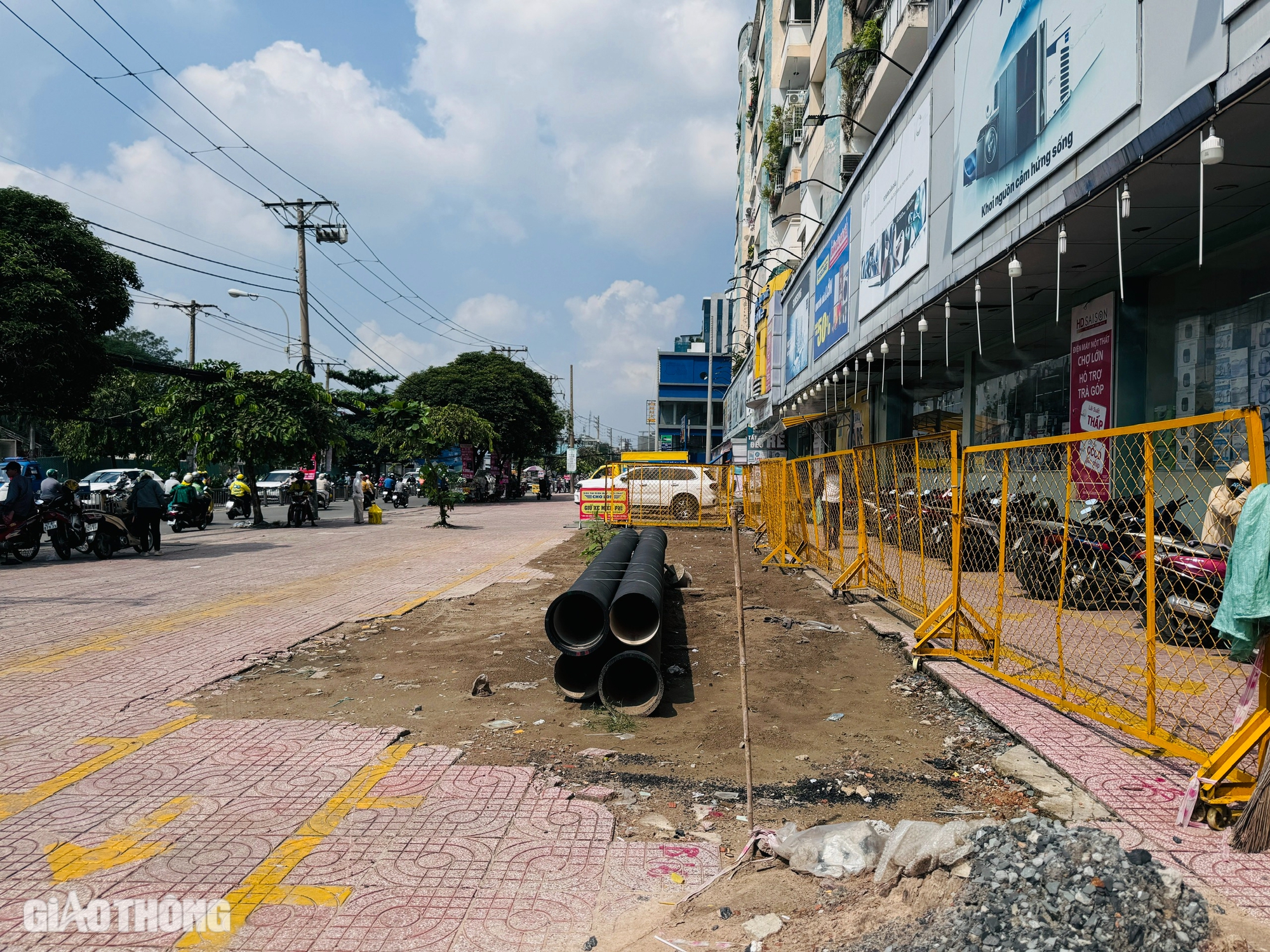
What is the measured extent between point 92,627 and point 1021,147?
1114cm

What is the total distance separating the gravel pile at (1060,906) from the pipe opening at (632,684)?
9.92 feet

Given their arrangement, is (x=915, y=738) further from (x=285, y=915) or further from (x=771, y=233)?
(x=771, y=233)

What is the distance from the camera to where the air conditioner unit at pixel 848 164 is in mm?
23625

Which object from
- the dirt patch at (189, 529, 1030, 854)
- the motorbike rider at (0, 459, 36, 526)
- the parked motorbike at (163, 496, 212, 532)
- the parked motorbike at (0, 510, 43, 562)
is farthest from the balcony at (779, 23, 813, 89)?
the dirt patch at (189, 529, 1030, 854)

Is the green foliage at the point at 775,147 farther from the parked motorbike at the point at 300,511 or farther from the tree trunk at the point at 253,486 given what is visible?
the tree trunk at the point at 253,486

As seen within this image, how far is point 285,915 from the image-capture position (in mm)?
3014

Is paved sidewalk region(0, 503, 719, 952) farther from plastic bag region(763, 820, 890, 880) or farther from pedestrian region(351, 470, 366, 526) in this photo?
pedestrian region(351, 470, 366, 526)

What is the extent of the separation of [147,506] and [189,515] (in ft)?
24.2

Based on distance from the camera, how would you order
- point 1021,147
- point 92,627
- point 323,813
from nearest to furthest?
1. point 323,813
2. point 92,627
3. point 1021,147

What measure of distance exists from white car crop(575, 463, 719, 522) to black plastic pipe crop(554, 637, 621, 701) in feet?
51.7

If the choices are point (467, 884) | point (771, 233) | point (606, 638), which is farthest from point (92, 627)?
point (771, 233)

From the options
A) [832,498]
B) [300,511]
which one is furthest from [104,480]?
[832,498]

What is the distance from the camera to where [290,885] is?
127 inches

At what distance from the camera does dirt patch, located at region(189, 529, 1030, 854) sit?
13.8 ft
